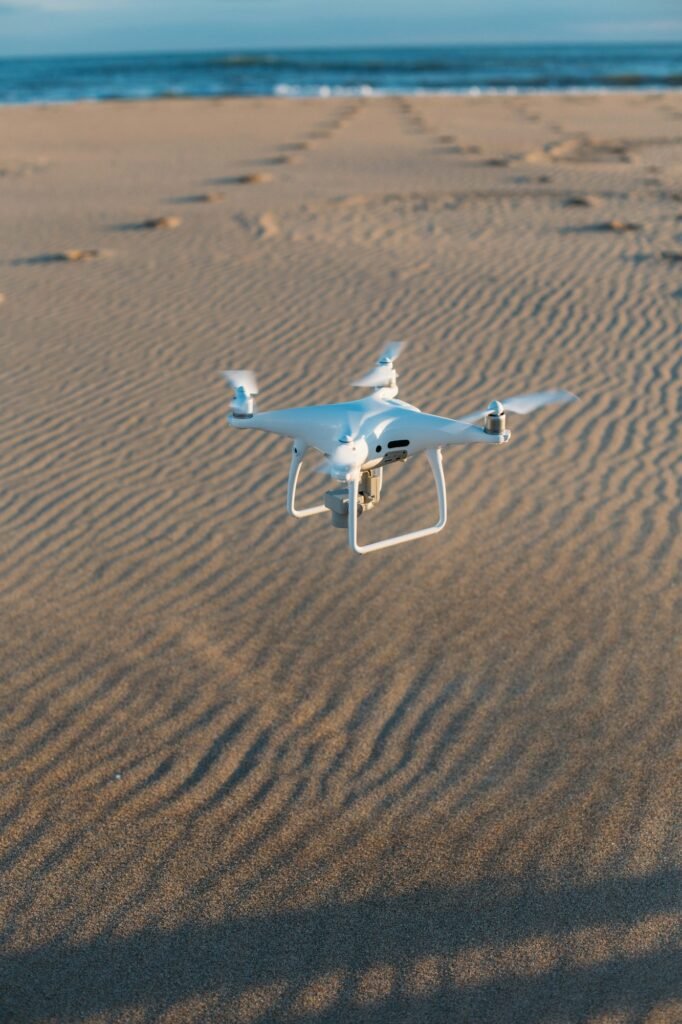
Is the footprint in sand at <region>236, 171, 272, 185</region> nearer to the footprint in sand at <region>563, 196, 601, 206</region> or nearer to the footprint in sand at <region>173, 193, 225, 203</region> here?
the footprint in sand at <region>173, 193, 225, 203</region>

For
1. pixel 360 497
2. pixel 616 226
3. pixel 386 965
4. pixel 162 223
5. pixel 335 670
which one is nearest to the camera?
pixel 360 497

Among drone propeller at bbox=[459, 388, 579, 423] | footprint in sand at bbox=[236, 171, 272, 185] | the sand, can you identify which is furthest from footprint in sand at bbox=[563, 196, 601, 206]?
drone propeller at bbox=[459, 388, 579, 423]

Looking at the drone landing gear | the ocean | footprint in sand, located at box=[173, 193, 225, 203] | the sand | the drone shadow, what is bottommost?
the drone shadow

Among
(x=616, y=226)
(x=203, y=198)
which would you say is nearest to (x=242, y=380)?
(x=616, y=226)

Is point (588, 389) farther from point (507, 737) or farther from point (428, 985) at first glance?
point (428, 985)

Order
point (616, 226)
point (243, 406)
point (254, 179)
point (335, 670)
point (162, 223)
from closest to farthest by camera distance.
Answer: point (243, 406), point (335, 670), point (616, 226), point (162, 223), point (254, 179)

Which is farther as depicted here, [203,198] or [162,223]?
[203,198]

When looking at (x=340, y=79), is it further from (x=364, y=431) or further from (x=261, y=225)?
(x=364, y=431)
